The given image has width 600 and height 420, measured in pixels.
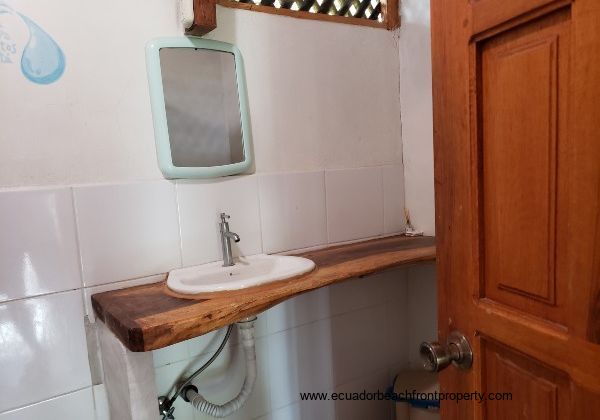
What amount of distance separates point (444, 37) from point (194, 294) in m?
0.71

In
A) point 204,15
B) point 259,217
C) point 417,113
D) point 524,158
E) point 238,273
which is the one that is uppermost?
point 204,15

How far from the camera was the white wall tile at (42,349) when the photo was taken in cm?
94

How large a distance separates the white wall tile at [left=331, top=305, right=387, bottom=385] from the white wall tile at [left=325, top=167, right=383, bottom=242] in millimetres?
314

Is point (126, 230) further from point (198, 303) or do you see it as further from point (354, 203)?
point (354, 203)

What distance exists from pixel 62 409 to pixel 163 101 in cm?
84

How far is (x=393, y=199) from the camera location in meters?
1.56

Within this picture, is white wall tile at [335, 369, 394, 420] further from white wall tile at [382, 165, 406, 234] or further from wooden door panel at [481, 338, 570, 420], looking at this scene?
wooden door panel at [481, 338, 570, 420]

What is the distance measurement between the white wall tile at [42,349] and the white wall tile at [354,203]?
823mm

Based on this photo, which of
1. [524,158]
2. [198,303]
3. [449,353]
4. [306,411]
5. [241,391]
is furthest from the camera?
[306,411]

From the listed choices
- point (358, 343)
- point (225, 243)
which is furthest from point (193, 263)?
point (358, 343)

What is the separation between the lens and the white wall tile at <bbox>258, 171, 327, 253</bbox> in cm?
128

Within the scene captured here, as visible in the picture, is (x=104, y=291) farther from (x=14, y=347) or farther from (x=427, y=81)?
(x=427, y=81)

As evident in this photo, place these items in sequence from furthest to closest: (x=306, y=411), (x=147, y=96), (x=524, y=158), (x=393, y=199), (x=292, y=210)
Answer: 1. (x=393, y=199)
2. (x=306, y=411)
3. (x=292, y=210)
4. (x=147, y=96)
5. (x=524, y=158)

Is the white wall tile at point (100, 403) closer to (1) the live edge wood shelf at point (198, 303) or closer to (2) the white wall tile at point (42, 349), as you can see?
(2) the white wall tile at point (42, 349)
